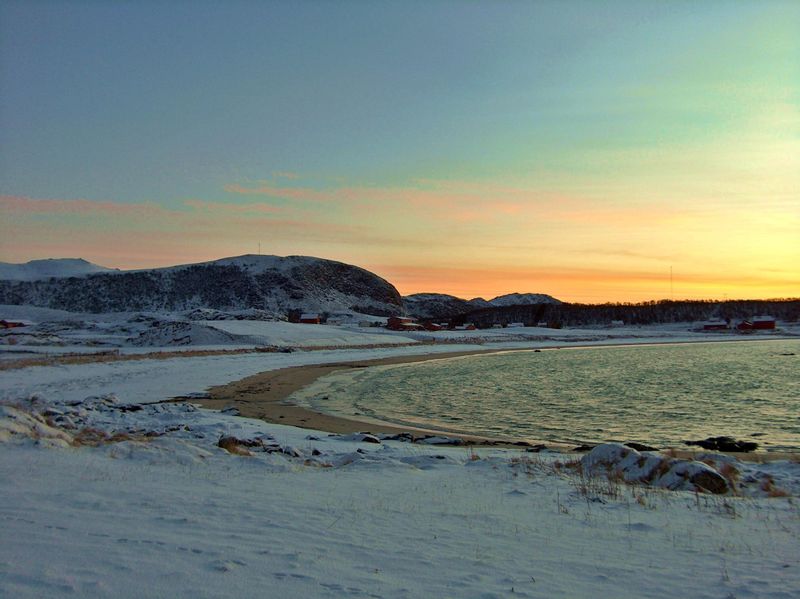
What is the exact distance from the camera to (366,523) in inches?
321

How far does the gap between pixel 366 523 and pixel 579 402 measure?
23205 millimetres

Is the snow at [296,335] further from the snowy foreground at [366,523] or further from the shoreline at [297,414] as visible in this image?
the snowy foreground at [366,523]

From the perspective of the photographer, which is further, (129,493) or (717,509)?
(717,509)

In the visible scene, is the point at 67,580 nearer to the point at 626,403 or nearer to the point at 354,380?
the point at 626,403

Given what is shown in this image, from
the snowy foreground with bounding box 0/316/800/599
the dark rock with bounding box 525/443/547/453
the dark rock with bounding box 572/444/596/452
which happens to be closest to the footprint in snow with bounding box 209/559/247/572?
the snowy foreground with bounding box 0/316/800/599

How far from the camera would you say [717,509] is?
372 inches

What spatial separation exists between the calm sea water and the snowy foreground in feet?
25.1

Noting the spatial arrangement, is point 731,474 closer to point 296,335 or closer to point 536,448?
point 536,448

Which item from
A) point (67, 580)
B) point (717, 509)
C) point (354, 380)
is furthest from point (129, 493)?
point (354, 380)

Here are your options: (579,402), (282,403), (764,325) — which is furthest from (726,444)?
(764,325)

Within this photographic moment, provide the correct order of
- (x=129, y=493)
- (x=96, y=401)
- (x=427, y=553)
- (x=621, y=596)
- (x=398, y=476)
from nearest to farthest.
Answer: (x=621, y=596), (x=427, y=553), (x=129, y=493), (x=398, y=476), (x=96, y=401)

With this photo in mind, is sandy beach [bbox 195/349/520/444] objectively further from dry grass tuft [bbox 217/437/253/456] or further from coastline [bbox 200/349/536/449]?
dry grass tuft [bbox 217/437/253/456]

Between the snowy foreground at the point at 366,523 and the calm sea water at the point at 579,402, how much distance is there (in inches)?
302

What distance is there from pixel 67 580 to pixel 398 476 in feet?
22.5
